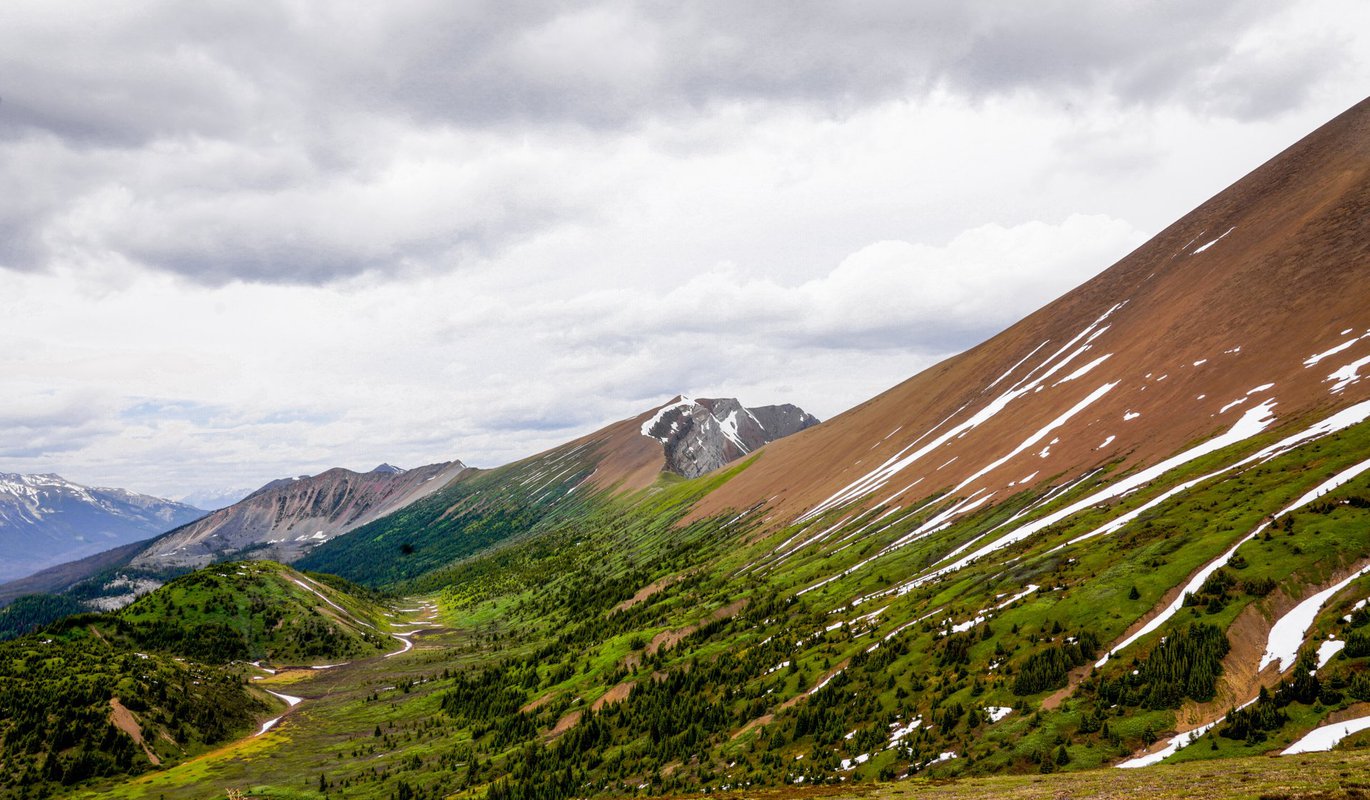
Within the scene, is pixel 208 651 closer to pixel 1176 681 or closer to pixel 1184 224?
pixel 1176 681

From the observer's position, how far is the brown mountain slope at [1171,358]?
6744 cm

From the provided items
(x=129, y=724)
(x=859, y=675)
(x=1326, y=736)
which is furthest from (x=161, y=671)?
(x=1326, y=736)

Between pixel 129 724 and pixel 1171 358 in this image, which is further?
pixel 1171 358

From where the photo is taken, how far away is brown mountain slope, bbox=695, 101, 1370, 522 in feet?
221

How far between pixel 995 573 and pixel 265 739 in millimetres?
83434

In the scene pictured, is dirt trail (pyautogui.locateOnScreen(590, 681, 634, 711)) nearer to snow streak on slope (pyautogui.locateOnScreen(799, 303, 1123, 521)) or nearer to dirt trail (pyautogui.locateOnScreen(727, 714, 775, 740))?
dirt trail (pyautogui.locateOnScreen(727, 714, 775, 740))

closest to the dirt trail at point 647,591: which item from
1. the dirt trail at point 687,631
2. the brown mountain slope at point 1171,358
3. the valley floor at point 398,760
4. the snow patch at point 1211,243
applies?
the brown mountain slope at point 1171,358

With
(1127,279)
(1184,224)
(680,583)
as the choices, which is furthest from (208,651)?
(1184,224)

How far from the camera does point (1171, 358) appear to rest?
85375mm

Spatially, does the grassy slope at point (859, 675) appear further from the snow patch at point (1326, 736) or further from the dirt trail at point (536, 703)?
the snow patch at point (1326, 736)

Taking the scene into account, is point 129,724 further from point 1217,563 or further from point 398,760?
point 1217,563

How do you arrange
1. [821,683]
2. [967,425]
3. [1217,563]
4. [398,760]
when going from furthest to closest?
1. [967,425]
2. [398,760]
3. [821,683]
4. [1217,563]

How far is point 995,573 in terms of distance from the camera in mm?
54062

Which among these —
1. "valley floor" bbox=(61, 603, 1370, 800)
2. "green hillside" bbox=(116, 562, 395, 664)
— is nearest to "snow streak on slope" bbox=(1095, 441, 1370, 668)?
"valley floor" bbox=(61, 603, 1370, 800)
